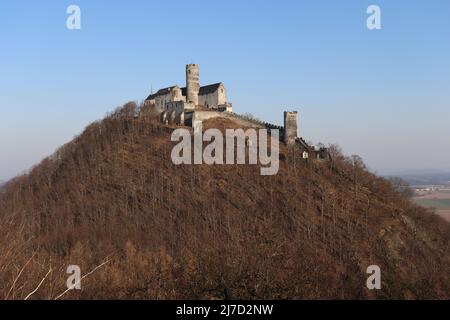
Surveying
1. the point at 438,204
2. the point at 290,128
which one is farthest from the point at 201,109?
the point at 438,204

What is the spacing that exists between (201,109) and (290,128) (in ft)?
51.1

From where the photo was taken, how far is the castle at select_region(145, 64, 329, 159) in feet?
238

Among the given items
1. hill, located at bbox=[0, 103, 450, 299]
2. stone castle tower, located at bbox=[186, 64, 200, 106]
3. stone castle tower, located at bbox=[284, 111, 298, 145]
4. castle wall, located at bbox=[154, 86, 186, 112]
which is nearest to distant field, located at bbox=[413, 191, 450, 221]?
hill, located at bbox=[0, 103, 450, 299]

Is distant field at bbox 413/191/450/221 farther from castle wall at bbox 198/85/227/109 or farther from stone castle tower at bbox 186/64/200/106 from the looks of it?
stone castle tower at bbox 186/64/200/106

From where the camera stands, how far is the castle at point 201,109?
72500 mm

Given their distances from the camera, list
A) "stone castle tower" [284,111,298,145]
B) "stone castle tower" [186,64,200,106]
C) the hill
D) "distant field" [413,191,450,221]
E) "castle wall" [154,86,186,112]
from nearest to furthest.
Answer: the hill, "stone castle tower" [284,111,298,145], "castle wall" [154,86,186,112], "stone castle tower" [186,64,200,106], "distant field" [413,191,450,221]

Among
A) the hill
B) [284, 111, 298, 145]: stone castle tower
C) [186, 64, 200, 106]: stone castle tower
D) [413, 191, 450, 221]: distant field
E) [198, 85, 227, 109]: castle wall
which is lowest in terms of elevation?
[413, 191, 450, 221]: distant field

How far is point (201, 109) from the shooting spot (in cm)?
8106

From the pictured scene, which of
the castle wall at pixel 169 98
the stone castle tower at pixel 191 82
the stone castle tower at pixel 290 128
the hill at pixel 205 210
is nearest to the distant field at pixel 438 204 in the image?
the hill at pixel 205 210

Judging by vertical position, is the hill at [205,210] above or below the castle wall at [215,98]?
below

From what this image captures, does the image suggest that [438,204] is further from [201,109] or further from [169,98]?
[169,98]

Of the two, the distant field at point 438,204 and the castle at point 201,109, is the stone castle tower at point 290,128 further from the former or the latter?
the distant field at point 438,204

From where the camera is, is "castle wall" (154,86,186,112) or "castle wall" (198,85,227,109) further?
"castle wall" (154,86,186,112)
